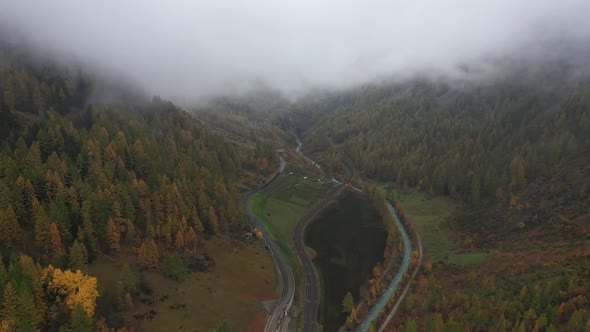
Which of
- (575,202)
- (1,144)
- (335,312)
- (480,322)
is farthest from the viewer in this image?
(575,202)

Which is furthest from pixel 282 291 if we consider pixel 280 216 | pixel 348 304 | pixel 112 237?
pixel 280 216

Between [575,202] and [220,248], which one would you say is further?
[575,202]

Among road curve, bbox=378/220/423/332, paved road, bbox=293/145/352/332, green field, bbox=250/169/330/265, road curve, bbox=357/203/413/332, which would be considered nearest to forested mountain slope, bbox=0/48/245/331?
green field, bbox=250/169/330/265

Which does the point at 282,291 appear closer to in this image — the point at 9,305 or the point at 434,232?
the point at 9,305

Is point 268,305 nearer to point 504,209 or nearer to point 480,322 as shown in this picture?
point 480,322

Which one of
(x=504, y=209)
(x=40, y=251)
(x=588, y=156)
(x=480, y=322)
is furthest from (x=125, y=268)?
(x=588, y=156)

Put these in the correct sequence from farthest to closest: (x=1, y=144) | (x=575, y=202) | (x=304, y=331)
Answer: (x=575, y=202) < (x=1, y=144) < (x=304, y=331)

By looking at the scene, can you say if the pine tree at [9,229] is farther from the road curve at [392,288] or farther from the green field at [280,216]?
the road curve at [392,288]

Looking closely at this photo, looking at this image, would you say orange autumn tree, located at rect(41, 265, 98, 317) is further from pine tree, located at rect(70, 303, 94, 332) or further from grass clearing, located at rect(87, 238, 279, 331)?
grass clearing, located at rect(87, 238, 279, 331)

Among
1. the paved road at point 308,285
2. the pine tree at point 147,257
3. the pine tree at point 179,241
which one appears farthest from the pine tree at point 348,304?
the pine tree at point 147,257
